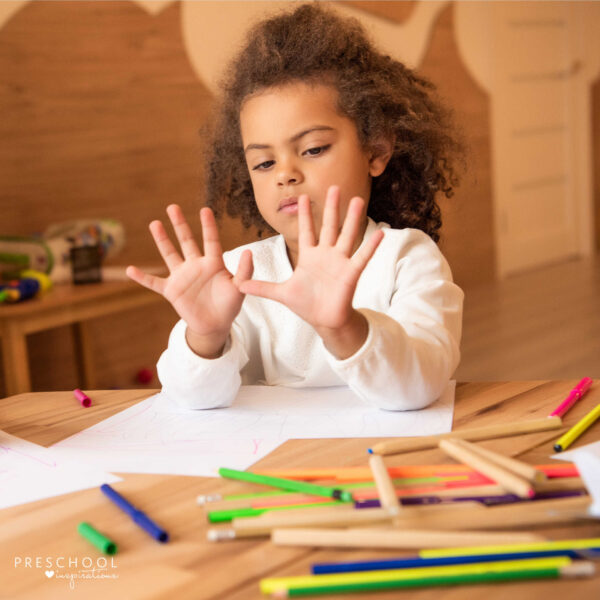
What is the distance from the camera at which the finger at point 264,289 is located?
0.81 metres

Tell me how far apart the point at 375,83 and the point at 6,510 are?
2.77ft

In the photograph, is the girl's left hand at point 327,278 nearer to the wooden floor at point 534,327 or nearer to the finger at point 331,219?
the finger at point 331,219

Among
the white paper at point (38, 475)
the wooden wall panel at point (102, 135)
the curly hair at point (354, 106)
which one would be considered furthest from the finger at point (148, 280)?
the wooden wall panel at point (102, 135)

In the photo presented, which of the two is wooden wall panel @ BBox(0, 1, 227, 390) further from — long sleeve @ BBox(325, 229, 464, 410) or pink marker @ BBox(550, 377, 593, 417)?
pink marker @ BBox(550, 377, 593, 417)

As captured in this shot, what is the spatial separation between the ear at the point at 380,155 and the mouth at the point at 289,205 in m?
0.19

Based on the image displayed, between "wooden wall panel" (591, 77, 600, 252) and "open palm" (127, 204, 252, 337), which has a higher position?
"wooden wall panel" (591, 77, 600, 252)

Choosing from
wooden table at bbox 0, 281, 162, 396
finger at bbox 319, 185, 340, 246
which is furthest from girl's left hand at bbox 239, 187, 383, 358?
wooden table at bbox 0, 281, 162, 396

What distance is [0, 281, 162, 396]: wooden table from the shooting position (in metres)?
2.10

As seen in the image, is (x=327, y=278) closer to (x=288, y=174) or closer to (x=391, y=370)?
(x=391, y=370)

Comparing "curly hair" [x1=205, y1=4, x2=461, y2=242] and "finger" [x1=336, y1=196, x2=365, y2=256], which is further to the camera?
"curly hair" [x1=205, y1=4, x2=461, y2=242]

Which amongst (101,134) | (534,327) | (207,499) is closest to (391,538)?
(207,499)

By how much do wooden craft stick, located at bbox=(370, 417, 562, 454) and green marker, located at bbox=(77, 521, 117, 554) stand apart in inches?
9.4

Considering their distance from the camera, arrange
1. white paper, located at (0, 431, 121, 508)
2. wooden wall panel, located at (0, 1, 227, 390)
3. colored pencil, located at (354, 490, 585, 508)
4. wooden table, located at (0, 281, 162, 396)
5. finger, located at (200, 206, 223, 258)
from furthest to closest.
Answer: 1. wooden wall panel, located at (0, 1, 227, 390)
2. wooden table, located at (0, 281, 162, 396)
3. finger, located at (200, 206, 223, 258)
4. white paper, located at (0, 431, 121, 508)
5. colored pencil, located at (354, 490, 585, 508)

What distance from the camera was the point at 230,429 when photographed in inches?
33.2
